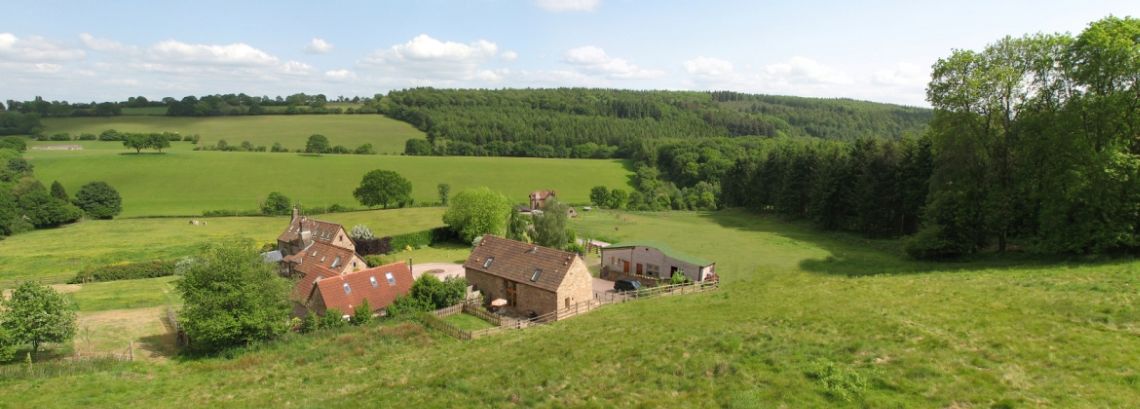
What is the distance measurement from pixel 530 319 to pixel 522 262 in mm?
5103

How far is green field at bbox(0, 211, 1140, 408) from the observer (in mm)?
13141

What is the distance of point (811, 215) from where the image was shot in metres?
61.3

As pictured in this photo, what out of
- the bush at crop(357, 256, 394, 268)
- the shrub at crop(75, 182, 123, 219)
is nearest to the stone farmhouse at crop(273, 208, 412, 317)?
the bush at crop(357, 256, 394, 268)

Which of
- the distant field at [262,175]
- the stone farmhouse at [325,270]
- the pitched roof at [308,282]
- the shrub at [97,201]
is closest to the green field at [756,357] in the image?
the stone farmhouse at [325,270]

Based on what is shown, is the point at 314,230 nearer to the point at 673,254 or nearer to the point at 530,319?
the point at 530,319

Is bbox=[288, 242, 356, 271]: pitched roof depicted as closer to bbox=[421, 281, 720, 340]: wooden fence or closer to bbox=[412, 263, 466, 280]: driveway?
bbox=[412, 263, 466, 280]: driveway

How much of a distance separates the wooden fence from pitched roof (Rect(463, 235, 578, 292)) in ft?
5.90

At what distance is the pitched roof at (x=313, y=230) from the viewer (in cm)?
4891

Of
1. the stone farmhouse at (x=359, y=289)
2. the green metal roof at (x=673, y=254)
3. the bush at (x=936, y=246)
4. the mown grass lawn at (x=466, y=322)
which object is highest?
the bush at (x=936, y=246)

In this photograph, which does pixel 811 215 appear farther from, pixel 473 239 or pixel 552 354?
pixel 552 354

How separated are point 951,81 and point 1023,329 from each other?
2450 cm

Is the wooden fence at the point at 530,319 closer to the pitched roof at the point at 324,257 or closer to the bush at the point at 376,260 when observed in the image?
the pitched roof at the point at 324,257

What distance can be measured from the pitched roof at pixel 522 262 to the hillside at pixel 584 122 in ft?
296

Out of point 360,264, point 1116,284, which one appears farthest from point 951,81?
point 360,264
